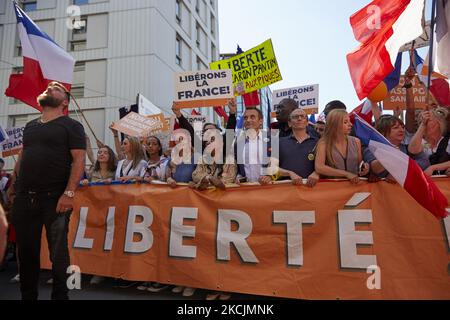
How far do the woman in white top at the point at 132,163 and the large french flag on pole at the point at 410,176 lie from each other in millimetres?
2967

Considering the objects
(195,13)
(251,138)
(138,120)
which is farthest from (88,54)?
(251,138)

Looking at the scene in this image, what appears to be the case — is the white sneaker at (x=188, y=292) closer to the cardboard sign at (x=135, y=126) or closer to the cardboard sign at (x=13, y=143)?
the cardboard sign at (x=135, y=126)

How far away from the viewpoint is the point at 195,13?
27.2 metres

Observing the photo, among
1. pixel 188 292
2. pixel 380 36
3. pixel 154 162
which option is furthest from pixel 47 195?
pixel 380 36

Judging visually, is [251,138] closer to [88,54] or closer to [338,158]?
[338,158]

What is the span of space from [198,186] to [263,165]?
780 mm

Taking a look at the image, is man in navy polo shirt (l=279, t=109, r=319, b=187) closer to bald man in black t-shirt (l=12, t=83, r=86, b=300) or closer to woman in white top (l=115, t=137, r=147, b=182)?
woman in white top (l=115, t=137, r=147, b=182)

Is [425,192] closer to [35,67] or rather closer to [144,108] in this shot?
[35,67]

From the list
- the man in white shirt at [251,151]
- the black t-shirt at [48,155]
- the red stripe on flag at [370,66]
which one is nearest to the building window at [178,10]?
the red stripe on flag at [370,66]

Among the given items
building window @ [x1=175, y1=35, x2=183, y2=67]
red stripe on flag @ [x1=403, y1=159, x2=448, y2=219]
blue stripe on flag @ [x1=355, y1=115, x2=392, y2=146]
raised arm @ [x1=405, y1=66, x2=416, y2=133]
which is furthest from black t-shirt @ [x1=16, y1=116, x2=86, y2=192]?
building window @ [x1=175, y1=35, x2=183, y2=67]

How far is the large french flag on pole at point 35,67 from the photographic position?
5.36 meters

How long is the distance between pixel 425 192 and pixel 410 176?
180 mm

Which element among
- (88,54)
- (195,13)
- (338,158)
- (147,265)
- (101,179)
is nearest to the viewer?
(338,158)
